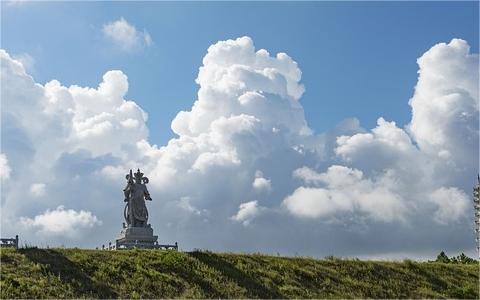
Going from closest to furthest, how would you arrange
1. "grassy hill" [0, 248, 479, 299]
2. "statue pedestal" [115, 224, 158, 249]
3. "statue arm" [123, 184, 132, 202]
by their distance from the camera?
"grassy hill" [0, 248, 479, 299] < "statue pedestal" [115, 224, 158, 249] < "statue arm" [123, 184, 132, 202]

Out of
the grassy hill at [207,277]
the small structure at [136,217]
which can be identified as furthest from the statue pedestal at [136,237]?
the grassy hill at [207,277]

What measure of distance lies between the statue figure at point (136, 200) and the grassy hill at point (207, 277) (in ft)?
54.3

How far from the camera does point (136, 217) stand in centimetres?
5847

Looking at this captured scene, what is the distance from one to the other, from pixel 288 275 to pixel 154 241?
18.9 metres

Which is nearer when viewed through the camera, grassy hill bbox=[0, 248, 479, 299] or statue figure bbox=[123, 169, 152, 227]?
grassy hill bbox=[0, 248, 479, 299]

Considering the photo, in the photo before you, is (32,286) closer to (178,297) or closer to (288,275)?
(178,297)

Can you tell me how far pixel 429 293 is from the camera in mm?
41656

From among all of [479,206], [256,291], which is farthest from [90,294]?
[479,206]

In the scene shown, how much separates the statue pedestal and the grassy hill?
1355 cm

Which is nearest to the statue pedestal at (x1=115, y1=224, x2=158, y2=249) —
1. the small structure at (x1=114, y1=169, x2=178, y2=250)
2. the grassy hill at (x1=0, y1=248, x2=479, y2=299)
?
the small structure at (x1=114, y1=169, x2=178, y2=250)

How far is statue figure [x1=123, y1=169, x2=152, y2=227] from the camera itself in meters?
58.5

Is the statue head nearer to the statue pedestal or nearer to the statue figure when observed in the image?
the statue figure

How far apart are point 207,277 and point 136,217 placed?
21158 millimetres

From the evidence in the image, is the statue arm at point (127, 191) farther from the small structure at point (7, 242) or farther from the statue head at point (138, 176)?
the small structure at point (7, 242)
